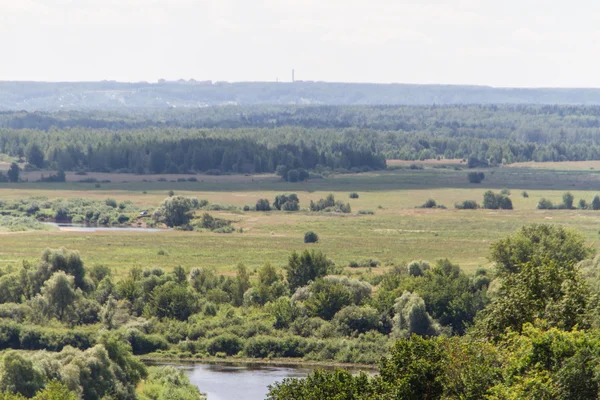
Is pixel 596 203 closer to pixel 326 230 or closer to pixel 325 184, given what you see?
pixel 326 230

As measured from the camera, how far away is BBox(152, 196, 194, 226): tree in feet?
426

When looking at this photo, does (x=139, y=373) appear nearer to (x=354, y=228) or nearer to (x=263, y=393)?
(x=263, y=393)

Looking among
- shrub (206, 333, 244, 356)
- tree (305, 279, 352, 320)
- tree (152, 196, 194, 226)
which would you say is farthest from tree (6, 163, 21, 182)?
shrub (206, 333, 244, 356)

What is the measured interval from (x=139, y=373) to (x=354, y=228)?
72159 millimetres

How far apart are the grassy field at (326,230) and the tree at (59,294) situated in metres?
15.7

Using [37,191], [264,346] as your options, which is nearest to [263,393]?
[264,346]

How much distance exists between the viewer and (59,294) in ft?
234

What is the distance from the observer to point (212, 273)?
83.3 metres

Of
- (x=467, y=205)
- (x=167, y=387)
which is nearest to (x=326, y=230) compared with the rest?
(x=467, y=205)

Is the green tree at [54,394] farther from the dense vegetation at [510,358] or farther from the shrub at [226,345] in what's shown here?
the shrub at [226,345]

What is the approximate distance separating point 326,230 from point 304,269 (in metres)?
43.3

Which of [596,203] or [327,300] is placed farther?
[596,203]

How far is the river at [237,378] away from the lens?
55594 mm

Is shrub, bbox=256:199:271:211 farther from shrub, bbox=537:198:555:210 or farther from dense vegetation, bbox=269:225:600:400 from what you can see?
dense vegetation, bbox=269:225:600:400
